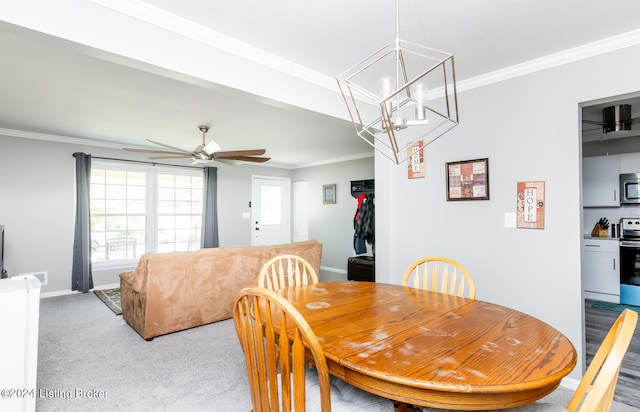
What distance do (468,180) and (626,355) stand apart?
6.35 ft

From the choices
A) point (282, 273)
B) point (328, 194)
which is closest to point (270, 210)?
point (328, 194)

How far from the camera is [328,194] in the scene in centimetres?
675

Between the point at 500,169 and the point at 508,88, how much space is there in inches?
25.8

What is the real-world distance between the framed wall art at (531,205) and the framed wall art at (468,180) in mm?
261

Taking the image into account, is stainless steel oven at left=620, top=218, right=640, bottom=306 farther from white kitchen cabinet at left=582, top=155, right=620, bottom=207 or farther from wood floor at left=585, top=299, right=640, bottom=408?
white kitchen cabinet at left=582, top=155, right=620, bottom=207

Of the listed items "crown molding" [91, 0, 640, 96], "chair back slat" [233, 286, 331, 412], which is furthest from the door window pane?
"chair back slat" [233, 286, 331, 412]

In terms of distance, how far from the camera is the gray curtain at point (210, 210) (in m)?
6.16

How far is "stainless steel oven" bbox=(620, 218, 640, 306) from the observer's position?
4.14 metres

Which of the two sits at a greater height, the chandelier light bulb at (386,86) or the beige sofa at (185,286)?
the chandelier light bulb at (386,86)

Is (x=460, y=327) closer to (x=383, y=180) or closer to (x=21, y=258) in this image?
(x=383, y=180)

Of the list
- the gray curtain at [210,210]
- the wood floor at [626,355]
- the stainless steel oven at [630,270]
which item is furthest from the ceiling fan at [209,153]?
the stainless steel oven at [630,270]

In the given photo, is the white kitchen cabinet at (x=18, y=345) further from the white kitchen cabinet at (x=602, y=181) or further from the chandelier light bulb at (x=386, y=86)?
the white kitchen cabinet at (x=602, y=181)

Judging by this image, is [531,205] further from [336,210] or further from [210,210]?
[210,210]

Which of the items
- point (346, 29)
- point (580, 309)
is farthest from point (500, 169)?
point (346, 29)
